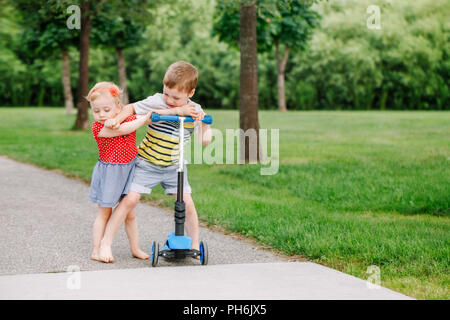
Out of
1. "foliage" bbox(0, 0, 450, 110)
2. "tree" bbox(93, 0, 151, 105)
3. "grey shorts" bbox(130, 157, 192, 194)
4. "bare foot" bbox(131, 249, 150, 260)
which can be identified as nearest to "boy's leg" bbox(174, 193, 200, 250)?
"grey shorts" bbox(130, 157, 192, 194)

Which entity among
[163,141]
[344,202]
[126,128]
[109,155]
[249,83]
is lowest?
[344,202]

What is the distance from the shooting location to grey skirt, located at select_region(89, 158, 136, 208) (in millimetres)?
4730

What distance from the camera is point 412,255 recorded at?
4871 mm

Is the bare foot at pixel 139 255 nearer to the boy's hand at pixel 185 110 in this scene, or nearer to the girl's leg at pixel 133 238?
the girl's leg at pixel 133 238

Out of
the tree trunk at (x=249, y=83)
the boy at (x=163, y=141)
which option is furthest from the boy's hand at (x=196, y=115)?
the tree trunk at (x=249, y=83)

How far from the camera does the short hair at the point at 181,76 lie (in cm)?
441

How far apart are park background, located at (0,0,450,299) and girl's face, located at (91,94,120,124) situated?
1.82 m

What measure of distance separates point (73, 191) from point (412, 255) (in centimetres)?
519

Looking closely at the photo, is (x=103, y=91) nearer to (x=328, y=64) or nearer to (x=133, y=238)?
(x=133, y=238)

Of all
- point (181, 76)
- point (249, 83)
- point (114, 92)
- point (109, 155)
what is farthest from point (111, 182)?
point (249, 83)

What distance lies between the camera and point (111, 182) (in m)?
4.73

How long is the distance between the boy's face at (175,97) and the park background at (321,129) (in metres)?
1.59

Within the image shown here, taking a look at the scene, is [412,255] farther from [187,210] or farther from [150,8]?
[150,8]

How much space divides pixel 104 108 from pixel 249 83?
6.42 m
